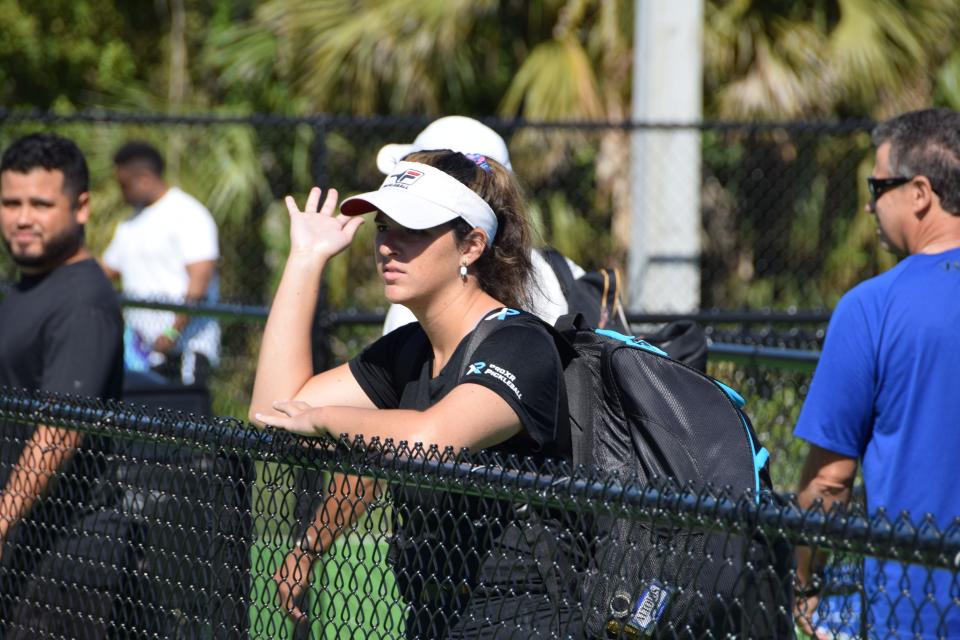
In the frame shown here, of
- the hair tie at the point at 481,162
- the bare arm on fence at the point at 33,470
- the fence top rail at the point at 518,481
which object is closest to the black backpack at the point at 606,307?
the hair tie at the point at 481,162

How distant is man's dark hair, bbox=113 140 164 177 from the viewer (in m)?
7.45

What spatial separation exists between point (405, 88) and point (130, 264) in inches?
120

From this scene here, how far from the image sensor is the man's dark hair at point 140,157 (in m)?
7.45

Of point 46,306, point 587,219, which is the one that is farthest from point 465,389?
point 587,219

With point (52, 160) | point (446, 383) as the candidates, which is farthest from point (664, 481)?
point (52, 160)

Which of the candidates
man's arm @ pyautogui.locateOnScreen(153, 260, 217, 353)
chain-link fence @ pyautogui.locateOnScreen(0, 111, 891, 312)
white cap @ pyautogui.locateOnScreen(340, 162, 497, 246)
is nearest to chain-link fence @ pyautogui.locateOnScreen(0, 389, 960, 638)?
white cap @ pyautogui.locateOnScreen(340, 162, 497, 246)

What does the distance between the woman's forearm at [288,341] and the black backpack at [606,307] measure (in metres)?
0.68

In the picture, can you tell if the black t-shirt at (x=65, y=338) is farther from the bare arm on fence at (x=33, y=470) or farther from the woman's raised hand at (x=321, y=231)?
the woman's raised hand at (x=321, y=231)

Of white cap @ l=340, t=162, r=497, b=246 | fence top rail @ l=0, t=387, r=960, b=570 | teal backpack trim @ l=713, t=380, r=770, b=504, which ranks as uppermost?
white cap @ l=340, t=162, r=497, b=246

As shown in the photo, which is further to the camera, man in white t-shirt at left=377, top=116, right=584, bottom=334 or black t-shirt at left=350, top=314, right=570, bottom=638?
man in white t-shirt at left=377, top=116, right=584, bottom=334

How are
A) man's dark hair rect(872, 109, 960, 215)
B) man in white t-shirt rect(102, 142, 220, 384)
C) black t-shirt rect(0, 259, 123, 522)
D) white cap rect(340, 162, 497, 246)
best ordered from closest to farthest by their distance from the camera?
white cap rect(340, 162, 497, 246) < man's dark hair rect(872, 109, 960, 215) < black t-shirt rect(0, 259, 123, 522) < man in white t-shirt rect(102, 142, 220, 384)

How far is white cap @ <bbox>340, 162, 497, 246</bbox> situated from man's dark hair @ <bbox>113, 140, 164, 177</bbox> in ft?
16.4

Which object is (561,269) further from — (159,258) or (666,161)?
(159,258)

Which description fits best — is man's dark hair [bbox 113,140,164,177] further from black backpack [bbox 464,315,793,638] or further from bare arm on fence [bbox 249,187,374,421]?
black backpack [bbox 464,315,793,638]
